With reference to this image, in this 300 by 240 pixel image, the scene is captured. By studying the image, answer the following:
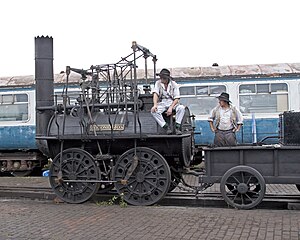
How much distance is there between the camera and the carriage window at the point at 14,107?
49.1 ft

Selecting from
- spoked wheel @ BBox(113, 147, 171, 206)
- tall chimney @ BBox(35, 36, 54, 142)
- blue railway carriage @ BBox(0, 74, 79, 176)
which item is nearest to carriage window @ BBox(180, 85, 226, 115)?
blue railway carriage @ BBox(0, 74, 79, 176)

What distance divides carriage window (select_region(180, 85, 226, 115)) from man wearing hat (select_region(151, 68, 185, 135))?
511cm

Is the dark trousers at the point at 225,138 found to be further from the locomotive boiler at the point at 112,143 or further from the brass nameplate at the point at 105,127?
the brass nameplate at the point at 105,127

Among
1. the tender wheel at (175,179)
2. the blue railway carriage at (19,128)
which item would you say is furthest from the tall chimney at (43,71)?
the blue railway carriage at (19,128)

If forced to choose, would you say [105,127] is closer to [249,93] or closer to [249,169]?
[249,169]

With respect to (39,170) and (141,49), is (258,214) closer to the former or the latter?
(141,49)

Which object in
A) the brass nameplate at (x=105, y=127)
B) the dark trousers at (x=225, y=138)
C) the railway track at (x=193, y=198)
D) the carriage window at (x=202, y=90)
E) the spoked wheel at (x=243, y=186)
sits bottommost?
the railway track at (x=193, y=198)

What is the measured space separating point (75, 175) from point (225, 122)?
10.1 feet

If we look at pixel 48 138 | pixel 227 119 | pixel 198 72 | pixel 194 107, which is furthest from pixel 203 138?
pixel 48 138

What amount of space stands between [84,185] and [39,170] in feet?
24.1

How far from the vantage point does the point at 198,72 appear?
565 inches

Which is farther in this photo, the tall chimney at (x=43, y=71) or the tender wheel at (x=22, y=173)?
the tender wheel at (x=22, y=173)

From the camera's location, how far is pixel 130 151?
9000 mm

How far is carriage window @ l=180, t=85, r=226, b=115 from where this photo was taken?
547 inches
